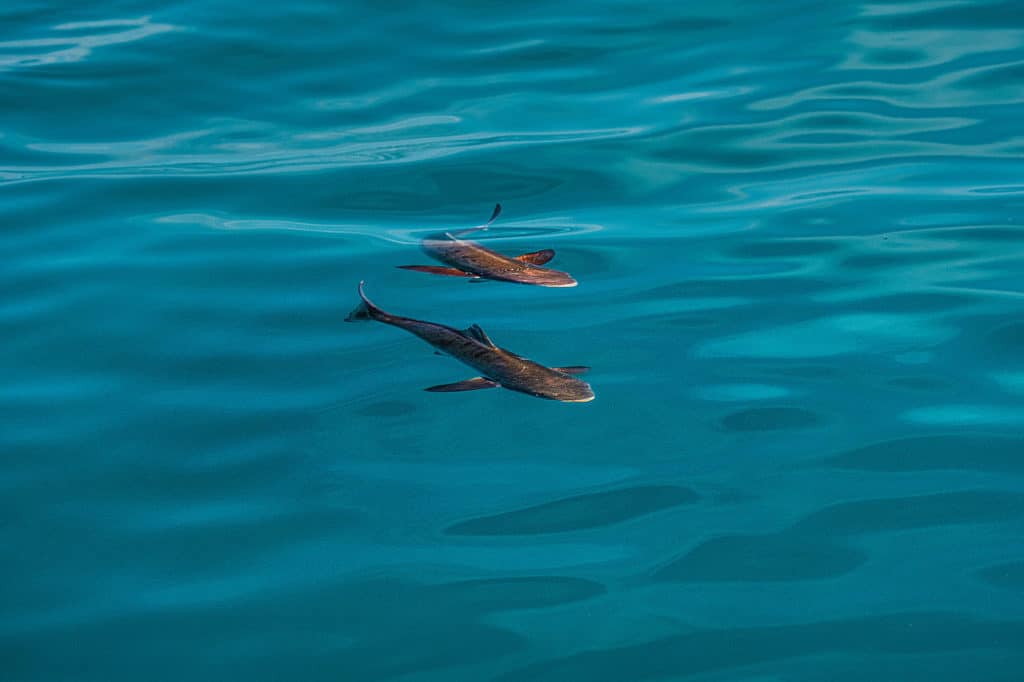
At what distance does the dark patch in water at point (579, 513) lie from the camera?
8.97 feet

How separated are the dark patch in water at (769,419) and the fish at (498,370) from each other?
43 cm

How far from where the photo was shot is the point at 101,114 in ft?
20.1

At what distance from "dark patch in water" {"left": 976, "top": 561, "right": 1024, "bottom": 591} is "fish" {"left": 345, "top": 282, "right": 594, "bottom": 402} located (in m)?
1.08

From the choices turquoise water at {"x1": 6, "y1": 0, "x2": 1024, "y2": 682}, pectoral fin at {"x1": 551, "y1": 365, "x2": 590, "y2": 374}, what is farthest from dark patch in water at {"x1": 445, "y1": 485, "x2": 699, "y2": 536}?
pectoral fin at {"x1": 551, "y1": 365, "x2": 590, "y2": 374}

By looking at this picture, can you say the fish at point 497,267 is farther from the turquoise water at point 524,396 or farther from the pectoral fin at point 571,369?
the pectoral fin at point 571,369

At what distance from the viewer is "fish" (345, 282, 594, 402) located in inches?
116

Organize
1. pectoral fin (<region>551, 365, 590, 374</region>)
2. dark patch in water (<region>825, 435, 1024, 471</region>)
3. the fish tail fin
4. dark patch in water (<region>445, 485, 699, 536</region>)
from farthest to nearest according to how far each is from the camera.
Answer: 1. the fish tail fin
2. pectoral fin (<region>551, 365, 590, 374</region>)
3. dark patch in water (<region>825, 435, 1024, 471</region>)
4. dark patch in water (<region>445, 485, 699, 536</region>)

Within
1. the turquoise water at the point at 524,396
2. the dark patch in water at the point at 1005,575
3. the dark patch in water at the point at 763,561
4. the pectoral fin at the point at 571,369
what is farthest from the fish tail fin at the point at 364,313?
the dark patch in water at the point at 1005,575

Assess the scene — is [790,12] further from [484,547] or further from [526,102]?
[484,547]

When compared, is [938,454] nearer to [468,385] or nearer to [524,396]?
[524,396]

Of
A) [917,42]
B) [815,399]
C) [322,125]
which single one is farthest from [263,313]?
[917,42]

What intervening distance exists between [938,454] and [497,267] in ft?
5.37

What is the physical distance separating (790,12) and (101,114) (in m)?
4.40

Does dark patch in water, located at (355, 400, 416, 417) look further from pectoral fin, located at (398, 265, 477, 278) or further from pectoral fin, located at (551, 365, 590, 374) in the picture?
pectoral fin, located at (398, 265, 477, 278)
